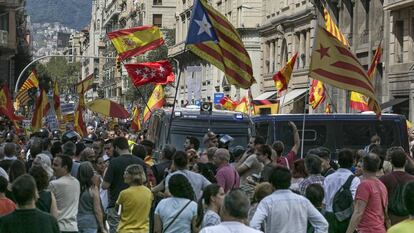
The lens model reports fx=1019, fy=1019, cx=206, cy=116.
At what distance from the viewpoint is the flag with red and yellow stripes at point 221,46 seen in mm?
18359

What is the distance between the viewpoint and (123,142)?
12727mm

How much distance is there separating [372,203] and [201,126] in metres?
11.7

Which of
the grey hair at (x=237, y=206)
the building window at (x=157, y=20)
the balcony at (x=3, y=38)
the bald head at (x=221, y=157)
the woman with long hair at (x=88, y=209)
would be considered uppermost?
the building window at (x=157, y=20)

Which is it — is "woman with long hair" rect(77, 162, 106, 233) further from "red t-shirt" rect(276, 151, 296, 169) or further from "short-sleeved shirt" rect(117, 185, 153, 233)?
"red t-shirt" rect(276, 151, 296, 169)

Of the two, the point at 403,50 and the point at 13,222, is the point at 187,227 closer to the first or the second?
the point at 13,222

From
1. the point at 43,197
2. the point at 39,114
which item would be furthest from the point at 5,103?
the point at 43,197

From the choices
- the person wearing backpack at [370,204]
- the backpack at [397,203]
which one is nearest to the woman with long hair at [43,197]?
the person wearing backpack at [370,204]

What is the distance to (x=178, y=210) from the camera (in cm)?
977

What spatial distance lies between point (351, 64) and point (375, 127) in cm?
630

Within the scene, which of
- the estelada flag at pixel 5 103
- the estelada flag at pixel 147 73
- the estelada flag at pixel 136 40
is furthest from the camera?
the estelada flag at pixel 147 73

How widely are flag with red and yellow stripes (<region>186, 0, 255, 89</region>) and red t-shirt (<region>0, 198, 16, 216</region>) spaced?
9.27 meters

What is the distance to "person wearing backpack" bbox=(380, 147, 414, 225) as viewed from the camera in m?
10.8

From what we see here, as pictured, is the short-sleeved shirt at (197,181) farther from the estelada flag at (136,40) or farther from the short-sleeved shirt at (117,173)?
the estelada flag at (136,40)

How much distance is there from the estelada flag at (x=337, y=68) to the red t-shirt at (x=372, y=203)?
6.30 meters
